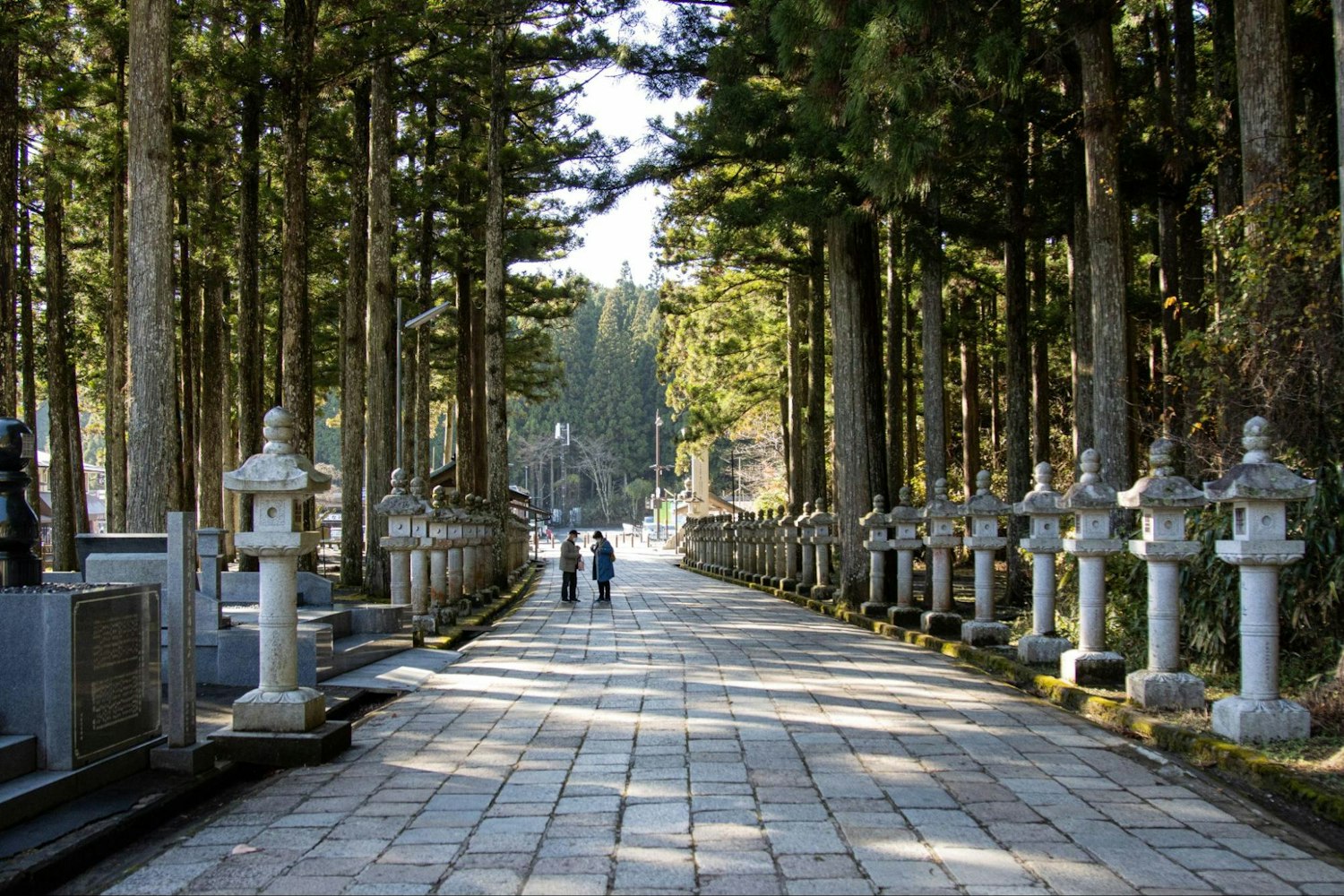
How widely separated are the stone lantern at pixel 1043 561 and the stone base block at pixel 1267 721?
2827 millimetres

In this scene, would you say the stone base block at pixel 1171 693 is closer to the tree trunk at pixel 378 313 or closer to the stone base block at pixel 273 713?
the stone base block at pixel 273 713

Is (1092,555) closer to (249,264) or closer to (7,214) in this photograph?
(7,214)

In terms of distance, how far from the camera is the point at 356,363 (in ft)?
64.5

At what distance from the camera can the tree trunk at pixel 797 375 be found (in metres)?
26.7

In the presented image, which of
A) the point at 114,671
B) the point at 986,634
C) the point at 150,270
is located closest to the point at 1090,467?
the point at 986,634

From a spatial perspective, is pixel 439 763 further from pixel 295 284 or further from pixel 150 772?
pixel 295 284

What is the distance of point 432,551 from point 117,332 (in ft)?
27.7

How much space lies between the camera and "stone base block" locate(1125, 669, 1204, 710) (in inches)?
295

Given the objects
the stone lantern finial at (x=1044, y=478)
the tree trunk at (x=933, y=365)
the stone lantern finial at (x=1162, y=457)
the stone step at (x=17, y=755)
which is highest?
the tree trunk at (x=933, y=365)

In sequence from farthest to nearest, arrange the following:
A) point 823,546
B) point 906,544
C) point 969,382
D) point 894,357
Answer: point 969,382
point 894,357
point 823,546
point 906,544

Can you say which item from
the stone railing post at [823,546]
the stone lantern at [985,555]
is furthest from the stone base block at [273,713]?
the stone railing post at [823,546]

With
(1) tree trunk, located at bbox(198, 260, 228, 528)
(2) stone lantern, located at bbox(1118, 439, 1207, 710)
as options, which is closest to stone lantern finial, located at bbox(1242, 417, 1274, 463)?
(2) stone lantern, located at bbox(1118, 439, 1207, 710)

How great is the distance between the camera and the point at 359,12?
16047 mm

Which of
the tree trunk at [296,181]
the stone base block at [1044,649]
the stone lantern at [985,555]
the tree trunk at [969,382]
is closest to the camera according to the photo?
the stone base block at [1044,649]
